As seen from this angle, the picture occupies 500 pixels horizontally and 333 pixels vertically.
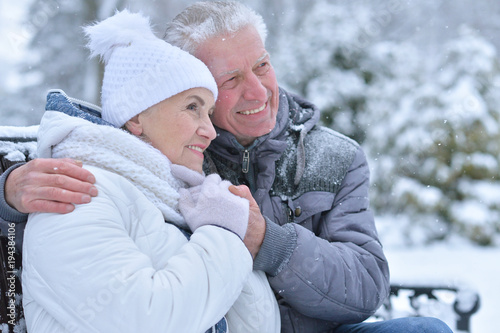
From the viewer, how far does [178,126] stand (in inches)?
81.9

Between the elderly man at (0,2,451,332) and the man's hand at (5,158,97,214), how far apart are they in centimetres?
80

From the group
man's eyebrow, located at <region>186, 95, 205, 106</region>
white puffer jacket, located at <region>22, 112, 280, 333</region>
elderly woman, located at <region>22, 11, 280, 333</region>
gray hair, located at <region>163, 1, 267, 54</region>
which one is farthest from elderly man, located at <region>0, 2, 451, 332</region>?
white puffer jacket, located at <region>22, 112, 280, 333</region>

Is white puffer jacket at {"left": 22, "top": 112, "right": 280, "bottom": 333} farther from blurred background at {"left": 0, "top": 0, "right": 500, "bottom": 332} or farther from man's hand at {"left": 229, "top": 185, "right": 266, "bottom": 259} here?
blurred background at {"left": 0, "top": 0, "right": 500, "bottom": 332}

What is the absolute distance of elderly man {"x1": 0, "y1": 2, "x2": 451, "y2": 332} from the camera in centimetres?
222

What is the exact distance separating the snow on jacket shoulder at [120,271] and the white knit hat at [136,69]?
38 cm

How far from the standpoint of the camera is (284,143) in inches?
99.9

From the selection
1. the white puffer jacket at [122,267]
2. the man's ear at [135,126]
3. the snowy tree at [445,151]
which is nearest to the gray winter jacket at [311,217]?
the white puffer jacket at [122,267]

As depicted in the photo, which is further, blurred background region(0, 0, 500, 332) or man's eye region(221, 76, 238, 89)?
blurred background region(0, 0, 500, 332)

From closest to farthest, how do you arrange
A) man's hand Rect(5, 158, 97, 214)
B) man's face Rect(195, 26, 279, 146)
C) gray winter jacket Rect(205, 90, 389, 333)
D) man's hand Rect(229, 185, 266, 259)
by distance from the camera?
man's hand Rect(5, 158, 97, 214)
man's hand Rect(229, 185, 266, 259)
gray winter jacket Rect(205, 90, 389, 333)
man's face Rect(195, 26, 279, 146)

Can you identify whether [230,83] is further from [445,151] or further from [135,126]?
[445,151]

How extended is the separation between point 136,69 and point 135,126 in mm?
213

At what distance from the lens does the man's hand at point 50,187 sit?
1654 millimetres

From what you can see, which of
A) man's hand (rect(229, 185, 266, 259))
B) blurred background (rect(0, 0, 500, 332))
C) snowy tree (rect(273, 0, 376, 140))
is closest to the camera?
man's hand (rect(229, 185, 266, 259))

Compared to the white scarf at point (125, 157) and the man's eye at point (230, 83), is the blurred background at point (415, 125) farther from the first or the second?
the white scarf at point (125, 157)
